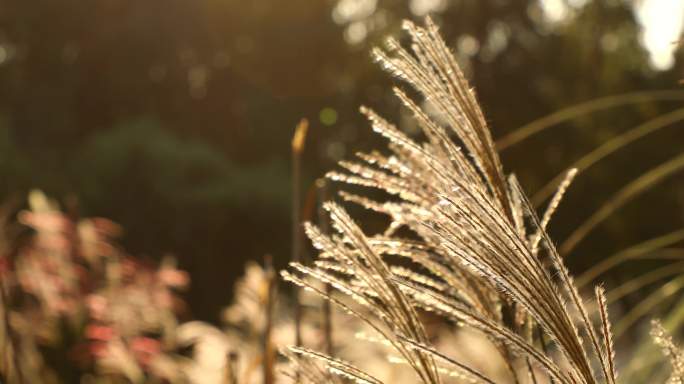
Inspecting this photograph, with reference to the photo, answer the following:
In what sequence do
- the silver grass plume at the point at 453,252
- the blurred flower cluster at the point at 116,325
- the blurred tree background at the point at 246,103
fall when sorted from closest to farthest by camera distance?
1. the silver grass plume at the point at 453,252
2. the blurred flower cluster at the point at 116,325
3. the blurred tree background at the point at 246,103

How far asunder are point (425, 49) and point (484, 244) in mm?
204

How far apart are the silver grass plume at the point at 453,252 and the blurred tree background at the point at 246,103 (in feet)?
34.6

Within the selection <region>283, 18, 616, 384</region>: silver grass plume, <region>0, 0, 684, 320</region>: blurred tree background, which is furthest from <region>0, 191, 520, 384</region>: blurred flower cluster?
<region>0, 0, 684, 320</region>: blurred tree background

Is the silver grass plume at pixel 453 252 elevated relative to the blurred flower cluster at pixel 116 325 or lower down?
lower down

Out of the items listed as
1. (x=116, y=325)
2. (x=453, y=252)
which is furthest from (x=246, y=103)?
(x=453, y=252)

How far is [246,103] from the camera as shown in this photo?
58.4 feet

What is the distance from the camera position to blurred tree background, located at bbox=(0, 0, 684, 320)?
12898 mm

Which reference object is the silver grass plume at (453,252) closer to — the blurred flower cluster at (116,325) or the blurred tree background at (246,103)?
the blurred flower cluster at (116,325)

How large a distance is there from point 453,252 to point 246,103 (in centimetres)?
1742

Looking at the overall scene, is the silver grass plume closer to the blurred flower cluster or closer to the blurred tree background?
the blurred flower cluster

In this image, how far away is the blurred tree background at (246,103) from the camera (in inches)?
508

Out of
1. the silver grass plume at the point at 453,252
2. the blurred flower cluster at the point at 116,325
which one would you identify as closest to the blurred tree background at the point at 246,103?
the blurred flower cluster at the point at 116,325

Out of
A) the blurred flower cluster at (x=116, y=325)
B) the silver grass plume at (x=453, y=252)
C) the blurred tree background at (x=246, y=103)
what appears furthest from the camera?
the blurred tree background at (x=246, y=103)

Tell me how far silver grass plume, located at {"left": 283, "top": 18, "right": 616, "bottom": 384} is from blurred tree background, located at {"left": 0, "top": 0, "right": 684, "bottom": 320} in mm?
10549
